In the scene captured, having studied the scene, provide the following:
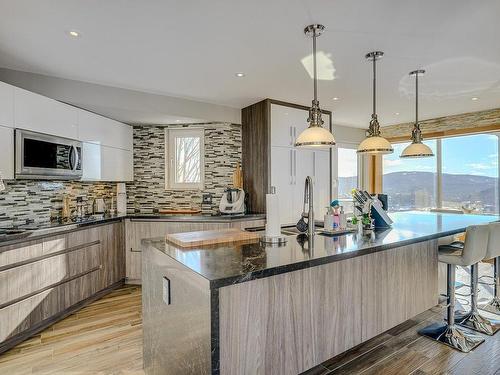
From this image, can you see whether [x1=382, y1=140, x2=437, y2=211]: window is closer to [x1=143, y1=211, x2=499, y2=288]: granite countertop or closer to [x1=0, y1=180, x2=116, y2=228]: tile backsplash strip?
[x1=143, y1=211, x2=499, y2=288]: granite countertop

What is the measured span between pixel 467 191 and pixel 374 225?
12.5 feet

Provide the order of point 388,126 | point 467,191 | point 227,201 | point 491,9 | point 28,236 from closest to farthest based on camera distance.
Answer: point 491,9 < point 28,236 < point 227,201 < point 467,191 < point 388,126

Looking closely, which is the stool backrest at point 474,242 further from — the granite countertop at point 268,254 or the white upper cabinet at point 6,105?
the white upper cabinet at point 6,105

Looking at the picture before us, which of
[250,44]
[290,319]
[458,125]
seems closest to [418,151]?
[250,44]

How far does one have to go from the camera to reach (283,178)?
4293 millimetres

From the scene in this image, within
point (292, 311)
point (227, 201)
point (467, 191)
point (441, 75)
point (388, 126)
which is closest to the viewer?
point (292, 311)

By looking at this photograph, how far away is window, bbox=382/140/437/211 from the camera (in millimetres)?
5727

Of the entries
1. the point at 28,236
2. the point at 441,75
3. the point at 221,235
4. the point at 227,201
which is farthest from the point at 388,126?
the point at 28,236

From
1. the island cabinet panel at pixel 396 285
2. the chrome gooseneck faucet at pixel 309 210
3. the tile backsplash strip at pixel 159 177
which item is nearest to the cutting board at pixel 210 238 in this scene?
the chrome gooseneck faucet at pixel 309 210

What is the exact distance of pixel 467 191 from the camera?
17.3 feet

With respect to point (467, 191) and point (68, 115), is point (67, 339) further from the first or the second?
point (467, 191)

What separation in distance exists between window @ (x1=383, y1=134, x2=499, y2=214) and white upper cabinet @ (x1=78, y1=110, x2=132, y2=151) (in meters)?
5.28

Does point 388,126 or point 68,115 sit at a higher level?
point 388,126

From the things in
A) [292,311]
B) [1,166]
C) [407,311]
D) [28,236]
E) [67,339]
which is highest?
[1,166]
